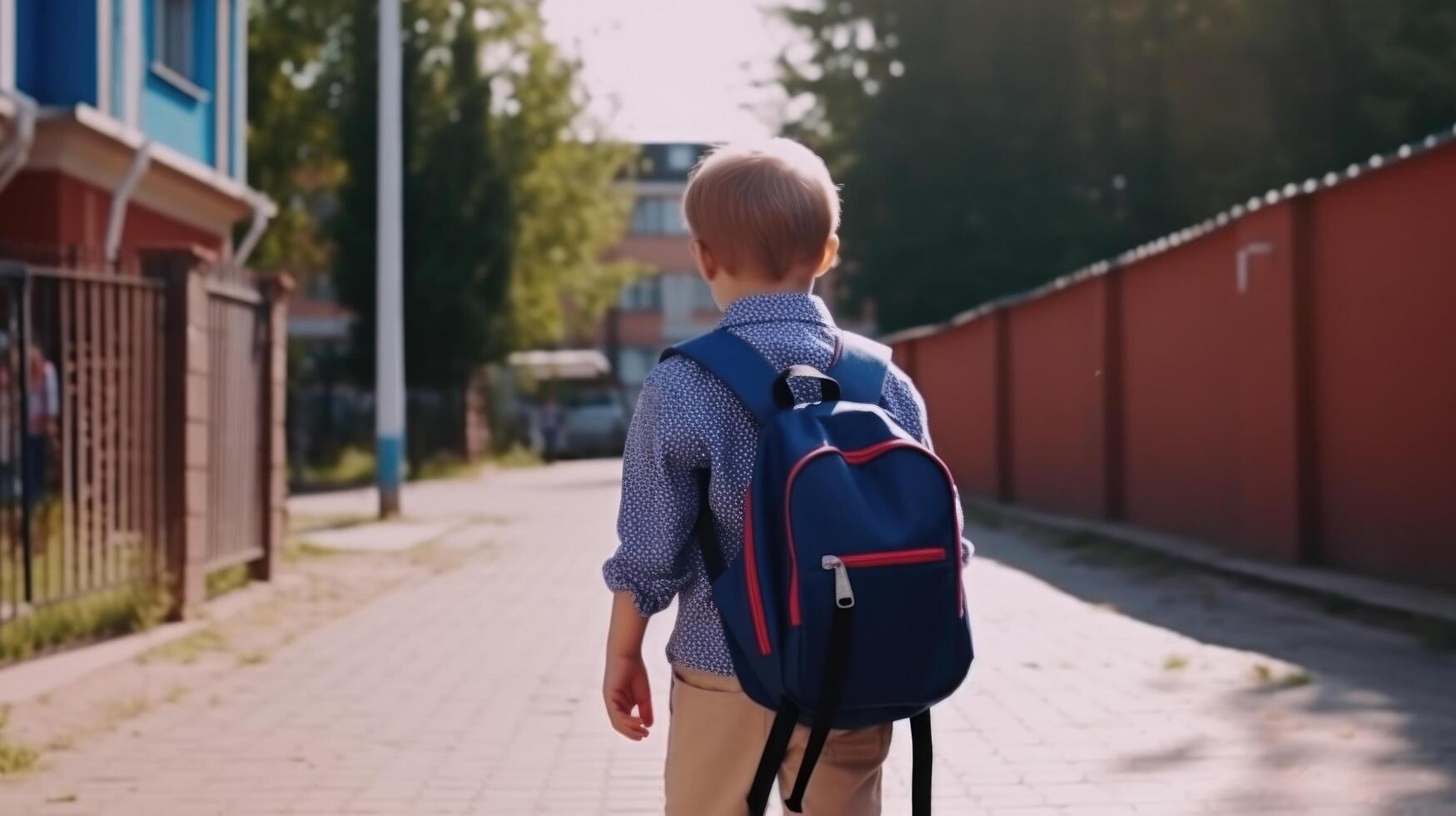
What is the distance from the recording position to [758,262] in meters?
2.72

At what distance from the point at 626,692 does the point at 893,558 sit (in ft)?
1.88

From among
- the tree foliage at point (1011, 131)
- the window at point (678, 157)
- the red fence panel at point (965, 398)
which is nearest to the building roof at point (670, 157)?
the window at point (678, 157)

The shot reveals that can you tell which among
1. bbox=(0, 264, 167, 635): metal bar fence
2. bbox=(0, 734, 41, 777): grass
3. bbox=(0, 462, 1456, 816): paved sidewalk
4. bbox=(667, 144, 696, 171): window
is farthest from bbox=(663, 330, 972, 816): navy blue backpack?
bbox=(667, 144, 696, 171): window

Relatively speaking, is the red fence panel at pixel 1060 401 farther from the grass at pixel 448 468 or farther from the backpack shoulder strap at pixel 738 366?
the grass at pixel 448 468

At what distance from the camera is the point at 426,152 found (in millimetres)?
31984

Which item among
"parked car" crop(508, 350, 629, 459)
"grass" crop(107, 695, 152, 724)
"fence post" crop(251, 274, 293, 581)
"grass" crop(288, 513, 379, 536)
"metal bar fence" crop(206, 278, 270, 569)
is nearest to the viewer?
"grass" crop(107, 695, 152, 724)

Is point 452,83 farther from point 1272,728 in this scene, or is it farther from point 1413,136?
point 1272,728

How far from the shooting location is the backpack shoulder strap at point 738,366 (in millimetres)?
2576

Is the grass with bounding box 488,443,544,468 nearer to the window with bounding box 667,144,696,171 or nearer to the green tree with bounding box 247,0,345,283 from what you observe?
the green tree with bounding box 247,0,345,283

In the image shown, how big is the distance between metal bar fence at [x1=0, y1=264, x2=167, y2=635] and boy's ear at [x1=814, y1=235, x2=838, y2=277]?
605 cm

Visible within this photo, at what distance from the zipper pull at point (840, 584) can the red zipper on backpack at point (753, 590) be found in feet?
0.36

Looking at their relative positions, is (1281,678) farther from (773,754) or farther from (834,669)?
(834,669)

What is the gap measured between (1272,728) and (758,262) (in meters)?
3.98

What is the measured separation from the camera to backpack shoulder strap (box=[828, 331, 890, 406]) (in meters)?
2.66
